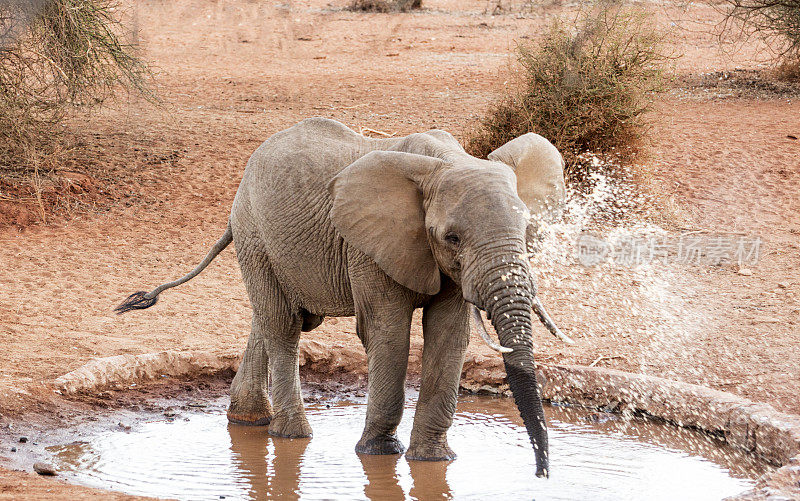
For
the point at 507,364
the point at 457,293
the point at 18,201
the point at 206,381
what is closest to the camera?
the point at 507,364

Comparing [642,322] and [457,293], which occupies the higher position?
[457,293]

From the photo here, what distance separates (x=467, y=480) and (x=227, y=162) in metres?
9.01

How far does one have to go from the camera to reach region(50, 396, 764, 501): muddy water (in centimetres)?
520

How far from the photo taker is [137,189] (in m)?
12.8

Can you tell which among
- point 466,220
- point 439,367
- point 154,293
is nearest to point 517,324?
point 466,220

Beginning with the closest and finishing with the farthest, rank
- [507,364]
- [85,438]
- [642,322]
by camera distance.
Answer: [507,364] → [85,438] → [642,322]

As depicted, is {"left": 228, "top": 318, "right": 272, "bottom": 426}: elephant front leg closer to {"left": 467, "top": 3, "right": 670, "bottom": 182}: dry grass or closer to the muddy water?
the muddy water

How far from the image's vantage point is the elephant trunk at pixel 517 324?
14.2 feet

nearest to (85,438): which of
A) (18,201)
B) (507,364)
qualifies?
(507,364)

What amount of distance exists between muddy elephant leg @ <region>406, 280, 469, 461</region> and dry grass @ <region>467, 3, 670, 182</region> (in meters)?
6.60

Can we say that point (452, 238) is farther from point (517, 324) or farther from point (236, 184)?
point (236, 184)

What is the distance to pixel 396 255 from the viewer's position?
490cm

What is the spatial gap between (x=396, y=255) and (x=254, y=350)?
200cm

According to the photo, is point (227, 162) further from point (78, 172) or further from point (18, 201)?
point (18, 201)
